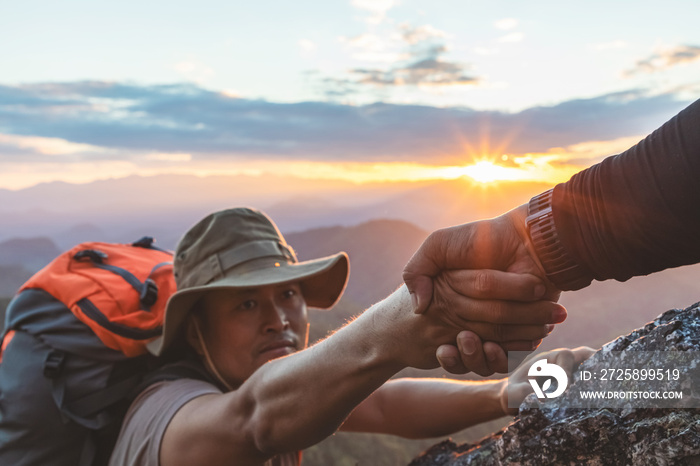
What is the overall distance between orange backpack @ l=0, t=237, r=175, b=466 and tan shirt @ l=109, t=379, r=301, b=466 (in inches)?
12.6

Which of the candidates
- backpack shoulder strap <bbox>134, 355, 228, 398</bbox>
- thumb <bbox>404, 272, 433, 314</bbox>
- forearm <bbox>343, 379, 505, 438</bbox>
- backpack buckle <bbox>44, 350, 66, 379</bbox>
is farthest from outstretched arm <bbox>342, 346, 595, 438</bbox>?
backpack buckle <bbox>44, 350, 66, 379</bbox>

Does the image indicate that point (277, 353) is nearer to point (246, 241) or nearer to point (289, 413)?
point (246, 241)

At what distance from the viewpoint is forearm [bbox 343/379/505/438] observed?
4.82 m

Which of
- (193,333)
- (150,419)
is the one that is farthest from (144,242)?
(150,419)

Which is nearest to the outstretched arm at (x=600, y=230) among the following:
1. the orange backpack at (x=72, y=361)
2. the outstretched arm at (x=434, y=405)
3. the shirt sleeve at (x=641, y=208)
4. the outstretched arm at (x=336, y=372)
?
the shirt sleeve at (x=641, y=208)

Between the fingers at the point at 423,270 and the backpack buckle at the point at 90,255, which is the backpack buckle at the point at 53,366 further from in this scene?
the fingers at the point at 423,270

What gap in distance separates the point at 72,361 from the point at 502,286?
3901 millimetres

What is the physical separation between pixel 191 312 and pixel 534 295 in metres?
3.60

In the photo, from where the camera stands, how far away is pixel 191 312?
5.29 metres

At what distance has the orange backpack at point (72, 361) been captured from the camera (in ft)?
15.2

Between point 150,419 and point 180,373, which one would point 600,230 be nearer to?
point 150,419

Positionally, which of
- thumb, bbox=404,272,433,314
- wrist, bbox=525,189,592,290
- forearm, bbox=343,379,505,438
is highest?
wrist, bbox=525,189,592,290

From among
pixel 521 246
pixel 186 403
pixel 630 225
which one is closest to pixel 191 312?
pixel 186 403

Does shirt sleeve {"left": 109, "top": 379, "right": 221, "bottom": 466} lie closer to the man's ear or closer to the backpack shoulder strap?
the backpack shoulder strap
